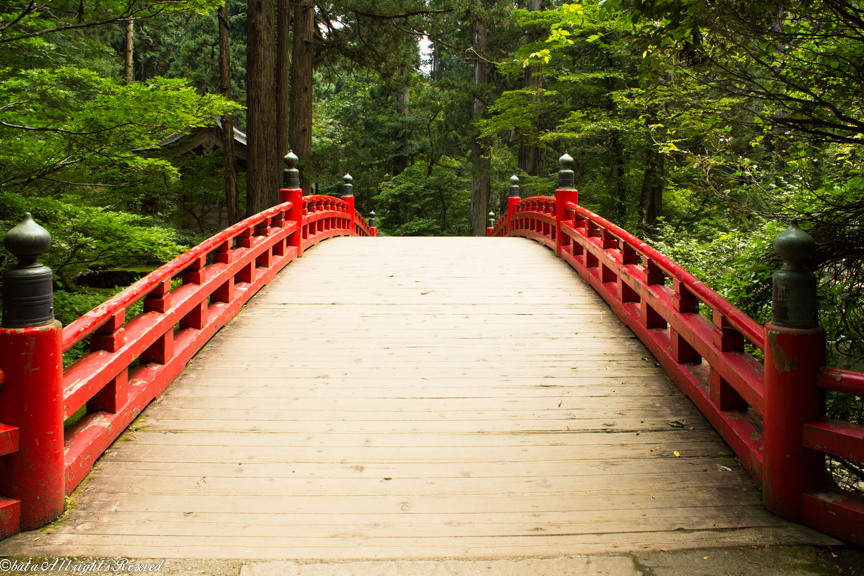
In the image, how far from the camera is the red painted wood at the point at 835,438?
273 centimetres

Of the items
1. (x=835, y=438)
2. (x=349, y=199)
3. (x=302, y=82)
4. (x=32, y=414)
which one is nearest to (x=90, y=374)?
(x=32, y=414)

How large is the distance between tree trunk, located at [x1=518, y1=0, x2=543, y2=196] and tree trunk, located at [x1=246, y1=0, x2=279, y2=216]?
9.50 m

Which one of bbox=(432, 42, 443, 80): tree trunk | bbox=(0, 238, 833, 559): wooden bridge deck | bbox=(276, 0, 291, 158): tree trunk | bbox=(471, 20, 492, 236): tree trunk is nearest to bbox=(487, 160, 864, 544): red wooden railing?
bbox=(0, 238, 833, 559): wooden bridge deck

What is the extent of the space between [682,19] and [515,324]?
9.88 ft

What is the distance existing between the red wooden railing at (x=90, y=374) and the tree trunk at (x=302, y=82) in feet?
31.3

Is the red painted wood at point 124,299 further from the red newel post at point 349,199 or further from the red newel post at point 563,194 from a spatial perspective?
the red newel post at point 349,199

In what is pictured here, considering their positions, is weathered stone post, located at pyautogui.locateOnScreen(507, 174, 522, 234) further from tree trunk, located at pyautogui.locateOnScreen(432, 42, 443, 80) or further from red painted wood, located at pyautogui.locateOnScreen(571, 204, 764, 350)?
tree trunk, located at pyautogui.locateOnScreen(432, 42, 443, 80)

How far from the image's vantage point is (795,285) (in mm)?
2912

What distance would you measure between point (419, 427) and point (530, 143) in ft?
56.5

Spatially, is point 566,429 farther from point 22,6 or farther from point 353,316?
point 22,6

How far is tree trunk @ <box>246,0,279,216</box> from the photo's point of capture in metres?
12.6

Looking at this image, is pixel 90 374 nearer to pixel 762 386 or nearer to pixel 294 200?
pixel 762 386

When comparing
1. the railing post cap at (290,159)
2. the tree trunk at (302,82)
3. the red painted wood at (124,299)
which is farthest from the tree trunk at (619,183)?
the red painted wood at (124,299)

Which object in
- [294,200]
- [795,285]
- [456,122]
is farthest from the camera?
[456,122]
